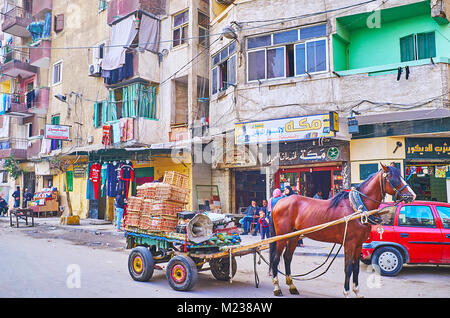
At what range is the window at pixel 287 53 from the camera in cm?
1410

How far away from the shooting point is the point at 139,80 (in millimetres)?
19922

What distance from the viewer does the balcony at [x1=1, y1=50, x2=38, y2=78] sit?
95.7ft

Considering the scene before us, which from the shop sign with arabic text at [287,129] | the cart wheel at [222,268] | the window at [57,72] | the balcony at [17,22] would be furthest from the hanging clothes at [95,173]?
the balcony at [17,22]

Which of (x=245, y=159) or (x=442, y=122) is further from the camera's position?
(x=245, y=159)

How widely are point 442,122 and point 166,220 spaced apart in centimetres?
1033

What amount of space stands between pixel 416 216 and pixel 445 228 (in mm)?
591

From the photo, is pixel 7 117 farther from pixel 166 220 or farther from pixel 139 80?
pixel 166 220

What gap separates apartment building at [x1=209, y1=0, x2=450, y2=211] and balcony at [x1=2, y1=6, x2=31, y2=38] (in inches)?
847

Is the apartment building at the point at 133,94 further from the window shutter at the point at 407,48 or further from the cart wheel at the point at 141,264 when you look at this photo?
the cart wheel at the point at 141,264

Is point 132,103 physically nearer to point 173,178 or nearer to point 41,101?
point 41,101

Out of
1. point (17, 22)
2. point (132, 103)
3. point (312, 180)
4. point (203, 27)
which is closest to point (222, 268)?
point (312, 180)

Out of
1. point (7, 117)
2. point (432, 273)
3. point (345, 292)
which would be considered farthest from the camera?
point (7, 117)

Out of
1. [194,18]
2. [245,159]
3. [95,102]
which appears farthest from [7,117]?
[245,159]

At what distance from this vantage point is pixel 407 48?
44.8ft
